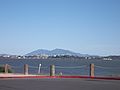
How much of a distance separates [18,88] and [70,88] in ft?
9.41

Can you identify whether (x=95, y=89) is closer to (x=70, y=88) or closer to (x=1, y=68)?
(x=70, y=88)

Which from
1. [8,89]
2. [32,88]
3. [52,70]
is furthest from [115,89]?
[52,70]

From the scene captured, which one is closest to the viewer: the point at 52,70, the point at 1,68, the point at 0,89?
the point at 0,89

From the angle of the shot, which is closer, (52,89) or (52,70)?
(52,89)

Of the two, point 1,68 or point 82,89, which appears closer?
point 82,89

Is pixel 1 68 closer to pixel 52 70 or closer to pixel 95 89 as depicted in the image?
pixel 52 70

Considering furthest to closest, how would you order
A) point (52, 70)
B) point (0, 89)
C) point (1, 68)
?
point (1, 68), point (52, 70), point (0, 89)

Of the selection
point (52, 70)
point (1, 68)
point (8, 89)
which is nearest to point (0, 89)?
point (8, 89)

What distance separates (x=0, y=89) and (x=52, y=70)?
13428 millimetres

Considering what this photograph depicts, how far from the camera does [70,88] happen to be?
724 inches

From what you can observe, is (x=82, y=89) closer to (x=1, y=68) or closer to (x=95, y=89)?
(x=95, y=89)

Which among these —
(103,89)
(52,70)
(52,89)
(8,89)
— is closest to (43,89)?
(52,89)

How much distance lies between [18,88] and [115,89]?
5.31 m

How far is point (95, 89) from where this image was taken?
17906 mm
